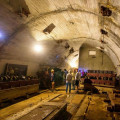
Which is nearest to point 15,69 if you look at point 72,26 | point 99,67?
point 72,26

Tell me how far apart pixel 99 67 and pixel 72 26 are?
1045 centimetres

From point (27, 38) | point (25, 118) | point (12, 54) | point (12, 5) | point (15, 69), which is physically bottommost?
point (25, 118)

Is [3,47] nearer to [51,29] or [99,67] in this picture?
[51,29]

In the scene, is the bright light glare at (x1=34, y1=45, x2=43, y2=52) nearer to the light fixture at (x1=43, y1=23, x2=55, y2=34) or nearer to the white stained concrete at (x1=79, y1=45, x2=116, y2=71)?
the light fixture at (x1=43, y1=23, x2=55, y2=34)

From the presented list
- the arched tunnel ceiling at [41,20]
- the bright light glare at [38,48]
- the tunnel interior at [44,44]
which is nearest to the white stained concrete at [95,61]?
the tunnel interior at [44,44]

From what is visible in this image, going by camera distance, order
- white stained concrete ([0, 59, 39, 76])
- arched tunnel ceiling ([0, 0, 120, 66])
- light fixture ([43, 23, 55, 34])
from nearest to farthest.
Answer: arched tunnel ceiling ([0, 0, 120, 66]) → white stained concrete ([0, 59, 39, 76]) → light fixture ([43, 23, 55, 34])

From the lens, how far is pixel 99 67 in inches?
669

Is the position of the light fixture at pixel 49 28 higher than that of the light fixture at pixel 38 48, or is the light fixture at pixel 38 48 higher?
the light fixture at pixel 49 28

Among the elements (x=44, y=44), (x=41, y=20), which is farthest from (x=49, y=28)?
(x=44, y=44)

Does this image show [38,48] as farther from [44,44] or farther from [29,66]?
[29,66]

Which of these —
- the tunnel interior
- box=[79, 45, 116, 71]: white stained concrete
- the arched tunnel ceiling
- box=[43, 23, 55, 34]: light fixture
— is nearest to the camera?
the tunnel interior

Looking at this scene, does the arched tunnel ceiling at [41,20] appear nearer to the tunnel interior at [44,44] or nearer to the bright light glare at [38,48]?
the tunnel interior at [44,44]

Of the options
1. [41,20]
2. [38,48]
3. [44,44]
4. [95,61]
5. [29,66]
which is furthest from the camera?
[95,61]

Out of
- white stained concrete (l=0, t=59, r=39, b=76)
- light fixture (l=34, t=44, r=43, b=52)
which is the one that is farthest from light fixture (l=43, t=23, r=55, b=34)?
white stained concrete (l=0, t=59, r=39, b=76)
